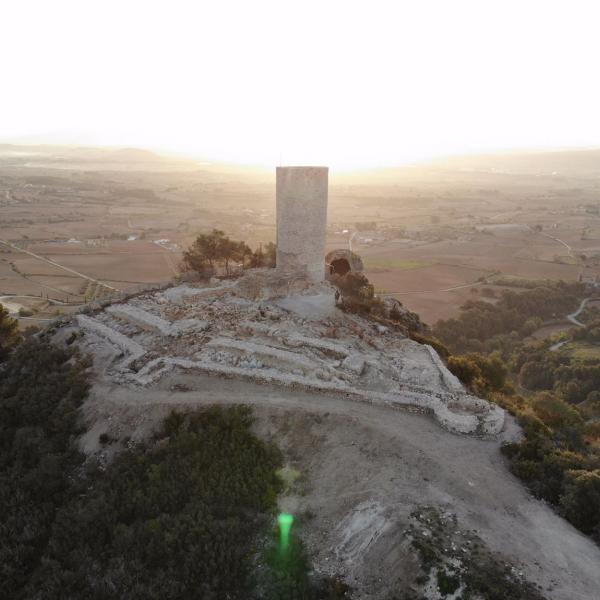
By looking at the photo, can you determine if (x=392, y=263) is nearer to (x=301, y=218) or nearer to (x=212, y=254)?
(x=212, y=254)

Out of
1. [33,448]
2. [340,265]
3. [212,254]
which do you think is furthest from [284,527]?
[340,265]

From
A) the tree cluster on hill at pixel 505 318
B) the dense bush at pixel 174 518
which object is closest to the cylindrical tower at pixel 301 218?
the dense bush at pixel 174 518

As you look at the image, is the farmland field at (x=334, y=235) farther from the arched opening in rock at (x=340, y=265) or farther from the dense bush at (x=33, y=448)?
the dense bush at (x=33, y=448)

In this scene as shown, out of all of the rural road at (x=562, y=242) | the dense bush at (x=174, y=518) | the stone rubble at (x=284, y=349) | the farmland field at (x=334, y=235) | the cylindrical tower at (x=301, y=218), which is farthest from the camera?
the rural road at (x=562, y=242)

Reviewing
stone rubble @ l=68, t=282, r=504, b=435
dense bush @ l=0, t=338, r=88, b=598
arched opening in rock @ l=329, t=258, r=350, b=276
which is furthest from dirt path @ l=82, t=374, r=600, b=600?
arched opening in rock @ l=329, t=258, r=350, b=276

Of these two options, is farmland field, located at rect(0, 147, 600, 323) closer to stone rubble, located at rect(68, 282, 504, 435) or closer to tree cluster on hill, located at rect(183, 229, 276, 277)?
tree cluster on hill, located at rect(183, 229, 276, 277)

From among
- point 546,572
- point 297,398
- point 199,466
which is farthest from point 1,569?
point 546,572
